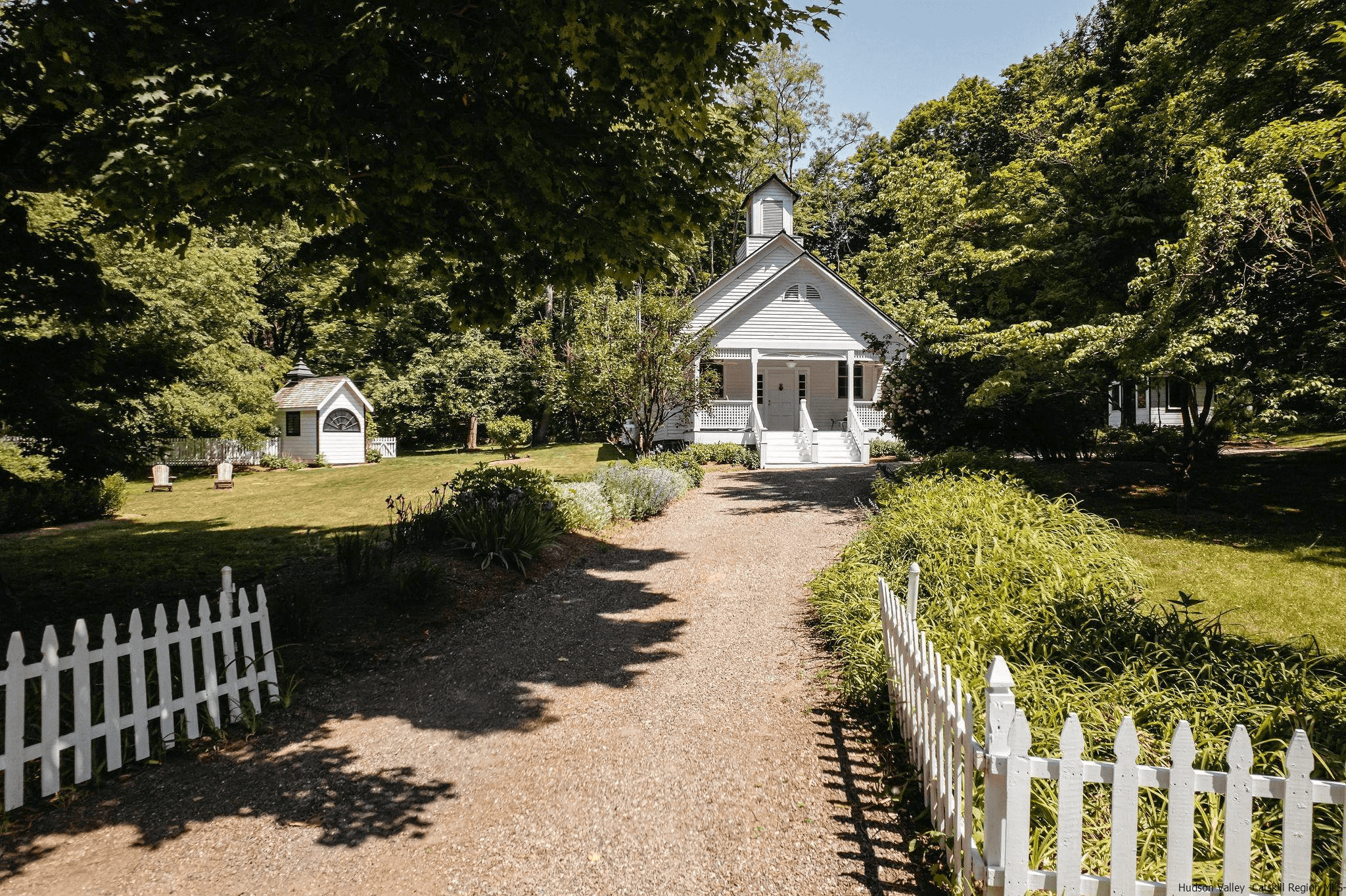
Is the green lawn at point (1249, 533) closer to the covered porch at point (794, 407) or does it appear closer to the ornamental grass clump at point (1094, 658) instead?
the ornamental grass clump at point (1094, 658)

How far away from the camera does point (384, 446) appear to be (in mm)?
32344

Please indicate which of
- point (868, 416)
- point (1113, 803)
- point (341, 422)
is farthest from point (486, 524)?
point (341, 422)

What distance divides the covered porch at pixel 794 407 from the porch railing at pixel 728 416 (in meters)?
0.03

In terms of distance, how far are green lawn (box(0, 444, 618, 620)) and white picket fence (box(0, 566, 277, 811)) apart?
3020mm

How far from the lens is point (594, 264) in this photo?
7.23 metres

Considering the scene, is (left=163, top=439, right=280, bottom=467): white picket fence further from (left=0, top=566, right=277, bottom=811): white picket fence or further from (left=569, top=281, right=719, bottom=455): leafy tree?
(left=0, top=566, right=277, bottom=811): white picket fence

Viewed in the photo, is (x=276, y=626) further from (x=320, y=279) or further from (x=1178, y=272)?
(x=320, y=279)

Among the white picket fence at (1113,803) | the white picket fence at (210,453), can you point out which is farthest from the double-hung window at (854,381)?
the white picket fence at (1113,803)

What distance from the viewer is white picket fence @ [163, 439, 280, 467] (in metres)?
27.0

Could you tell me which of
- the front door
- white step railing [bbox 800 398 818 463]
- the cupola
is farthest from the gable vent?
white step railing [bbox 800 398 818 463]

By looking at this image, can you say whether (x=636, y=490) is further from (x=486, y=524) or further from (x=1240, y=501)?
(x=1240, y=501)

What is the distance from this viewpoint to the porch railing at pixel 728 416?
1050 inches

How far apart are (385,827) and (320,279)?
3689 centimetres

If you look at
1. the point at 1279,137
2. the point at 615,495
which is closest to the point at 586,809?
the point at 615,495
